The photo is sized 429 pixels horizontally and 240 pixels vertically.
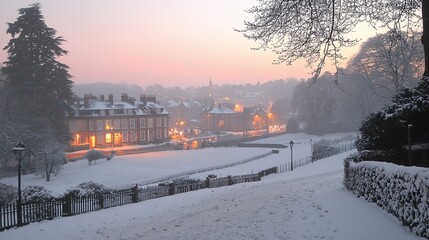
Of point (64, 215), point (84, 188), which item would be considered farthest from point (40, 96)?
point (64, 215)

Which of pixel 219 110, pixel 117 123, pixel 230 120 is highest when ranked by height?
pixel 219 110

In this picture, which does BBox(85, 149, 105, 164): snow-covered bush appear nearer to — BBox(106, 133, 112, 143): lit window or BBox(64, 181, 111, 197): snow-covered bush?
BBox(106, 133, 112, 143): lit window

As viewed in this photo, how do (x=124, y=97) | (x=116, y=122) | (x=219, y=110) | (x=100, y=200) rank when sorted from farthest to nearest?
(x=219, y=110)
(x=124, y=97)
(x=116, y=122)
(x=100, y=200)

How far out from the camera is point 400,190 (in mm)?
8367

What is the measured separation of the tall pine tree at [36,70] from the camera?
4312 cm

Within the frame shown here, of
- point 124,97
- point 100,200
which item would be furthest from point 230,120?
point 100,200

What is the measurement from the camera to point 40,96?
44.4 meters

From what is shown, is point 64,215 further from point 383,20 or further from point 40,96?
point 40,96

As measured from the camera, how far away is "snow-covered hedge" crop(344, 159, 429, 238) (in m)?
7.12

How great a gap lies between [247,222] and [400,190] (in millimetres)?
3926

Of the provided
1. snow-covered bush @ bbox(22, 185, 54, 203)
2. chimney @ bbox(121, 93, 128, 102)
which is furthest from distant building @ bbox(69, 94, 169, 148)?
snow-covered bush @ bbox(22, 185, 54, 203)

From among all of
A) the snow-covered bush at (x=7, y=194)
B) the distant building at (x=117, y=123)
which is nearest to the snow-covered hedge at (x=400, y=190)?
the snow-covered bush at (x=7, y=194)

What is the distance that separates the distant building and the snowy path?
52908mm

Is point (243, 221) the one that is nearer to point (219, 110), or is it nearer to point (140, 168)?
point (140, 168)
